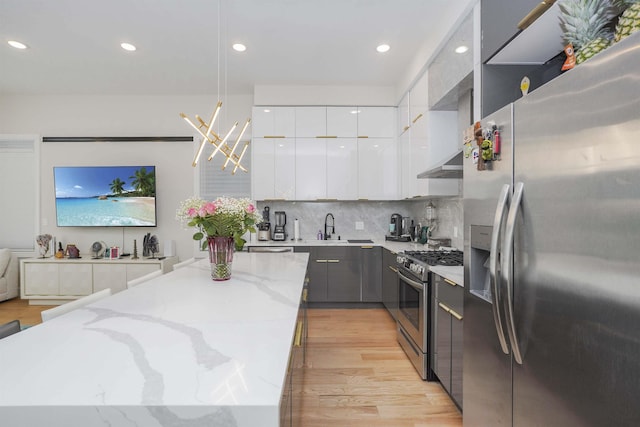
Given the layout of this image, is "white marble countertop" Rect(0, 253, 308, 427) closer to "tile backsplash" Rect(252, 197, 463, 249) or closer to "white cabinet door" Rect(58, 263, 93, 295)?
"tile backsplash" Rect(252, 197, 463, 249)

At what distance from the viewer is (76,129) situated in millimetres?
4793

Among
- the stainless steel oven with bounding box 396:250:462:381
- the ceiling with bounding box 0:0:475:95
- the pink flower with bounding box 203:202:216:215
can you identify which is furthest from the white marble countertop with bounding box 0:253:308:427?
the ceiling with bounding box 0:0:475:95

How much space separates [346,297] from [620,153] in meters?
3.63

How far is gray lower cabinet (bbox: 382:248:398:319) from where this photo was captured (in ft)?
11.2

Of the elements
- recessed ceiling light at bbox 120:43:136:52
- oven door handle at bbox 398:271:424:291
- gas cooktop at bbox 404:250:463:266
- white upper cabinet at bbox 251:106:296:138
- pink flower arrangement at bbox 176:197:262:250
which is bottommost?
oven door handle at bbox 398:271:424:291

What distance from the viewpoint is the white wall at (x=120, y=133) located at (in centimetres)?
477

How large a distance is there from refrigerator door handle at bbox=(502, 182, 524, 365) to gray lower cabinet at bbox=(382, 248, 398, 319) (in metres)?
2.15

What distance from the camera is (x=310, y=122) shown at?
4379 millimetres

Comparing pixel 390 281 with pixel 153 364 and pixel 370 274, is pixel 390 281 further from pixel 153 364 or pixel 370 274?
pixel 153 364

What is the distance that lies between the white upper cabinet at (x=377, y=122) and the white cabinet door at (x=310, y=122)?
0.51m

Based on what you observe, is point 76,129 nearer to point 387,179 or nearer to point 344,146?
point 344,146

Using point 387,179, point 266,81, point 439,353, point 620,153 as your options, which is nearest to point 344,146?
point 387,179

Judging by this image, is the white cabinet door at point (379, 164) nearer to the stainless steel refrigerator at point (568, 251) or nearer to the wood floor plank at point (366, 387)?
the wood floor plank at point (366, 387)

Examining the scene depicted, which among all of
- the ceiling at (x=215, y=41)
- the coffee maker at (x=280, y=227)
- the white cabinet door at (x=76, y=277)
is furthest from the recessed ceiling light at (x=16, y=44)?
the coffee maker at (x=280, y=227)
